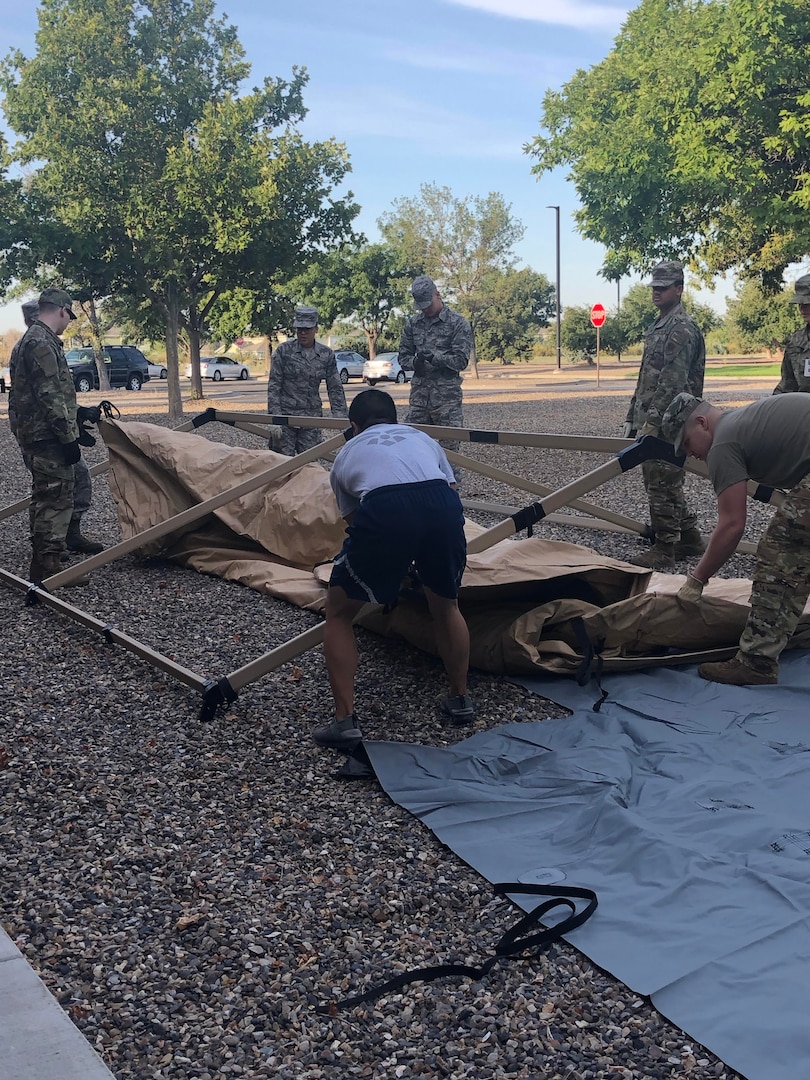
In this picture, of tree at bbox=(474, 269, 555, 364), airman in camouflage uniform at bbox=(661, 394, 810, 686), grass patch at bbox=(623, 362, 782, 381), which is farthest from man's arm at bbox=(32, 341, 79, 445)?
tree at bbox=(474, 269, 555, 364)

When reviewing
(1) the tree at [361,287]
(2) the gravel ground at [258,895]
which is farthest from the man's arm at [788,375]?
(1) the tree at [361,287]

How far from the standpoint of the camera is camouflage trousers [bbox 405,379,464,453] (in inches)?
346

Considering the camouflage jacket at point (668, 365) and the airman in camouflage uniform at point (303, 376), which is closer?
the camouflage jacket at point (668, 365)

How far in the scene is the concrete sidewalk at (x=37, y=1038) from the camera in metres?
2.13

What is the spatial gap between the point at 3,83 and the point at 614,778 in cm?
2171

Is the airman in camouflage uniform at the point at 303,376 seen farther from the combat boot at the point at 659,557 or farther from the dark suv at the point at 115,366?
the dark suv at the point at 115,366

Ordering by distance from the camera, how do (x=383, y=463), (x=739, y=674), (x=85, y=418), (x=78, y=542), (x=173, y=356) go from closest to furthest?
(x=383, y=463) → (x=739, y=674) → (x=85, y=418) → (x=78, y=542) → (x=173, y=356)

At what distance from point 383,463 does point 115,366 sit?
35.0 m

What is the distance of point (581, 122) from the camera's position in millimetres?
23062

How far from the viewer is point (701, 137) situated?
1911 centimetres

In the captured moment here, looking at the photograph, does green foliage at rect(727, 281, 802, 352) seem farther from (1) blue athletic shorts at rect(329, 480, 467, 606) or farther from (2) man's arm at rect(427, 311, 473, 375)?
(1) blue athletic shorts at rect(329, 480, 467, 606)

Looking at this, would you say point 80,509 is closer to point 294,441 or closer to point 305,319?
point 294,441

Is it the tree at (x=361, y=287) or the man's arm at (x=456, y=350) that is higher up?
the tree at (x=361, y=287)

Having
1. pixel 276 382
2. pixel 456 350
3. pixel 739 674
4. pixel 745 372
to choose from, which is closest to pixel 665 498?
pixel 739 674
